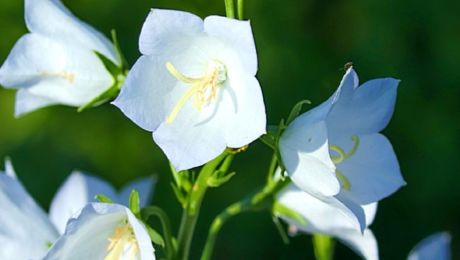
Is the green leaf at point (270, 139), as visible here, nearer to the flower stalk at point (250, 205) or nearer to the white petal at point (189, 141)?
the white petal at point (189, 141)

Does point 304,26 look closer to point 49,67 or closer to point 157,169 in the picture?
point 157,169

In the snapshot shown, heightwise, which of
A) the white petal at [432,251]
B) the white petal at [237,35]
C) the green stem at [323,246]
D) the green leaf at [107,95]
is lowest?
the white petal at [432,251]

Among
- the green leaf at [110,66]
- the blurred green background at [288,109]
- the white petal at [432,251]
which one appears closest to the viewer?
the green leaf at [110,66]

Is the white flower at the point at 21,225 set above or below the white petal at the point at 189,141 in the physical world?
below

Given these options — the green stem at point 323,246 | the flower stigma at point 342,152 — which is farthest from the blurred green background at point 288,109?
the flower stigma at point 342,152

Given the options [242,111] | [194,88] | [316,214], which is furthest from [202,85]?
[316,214]

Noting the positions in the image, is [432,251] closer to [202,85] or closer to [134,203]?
[202,85]
